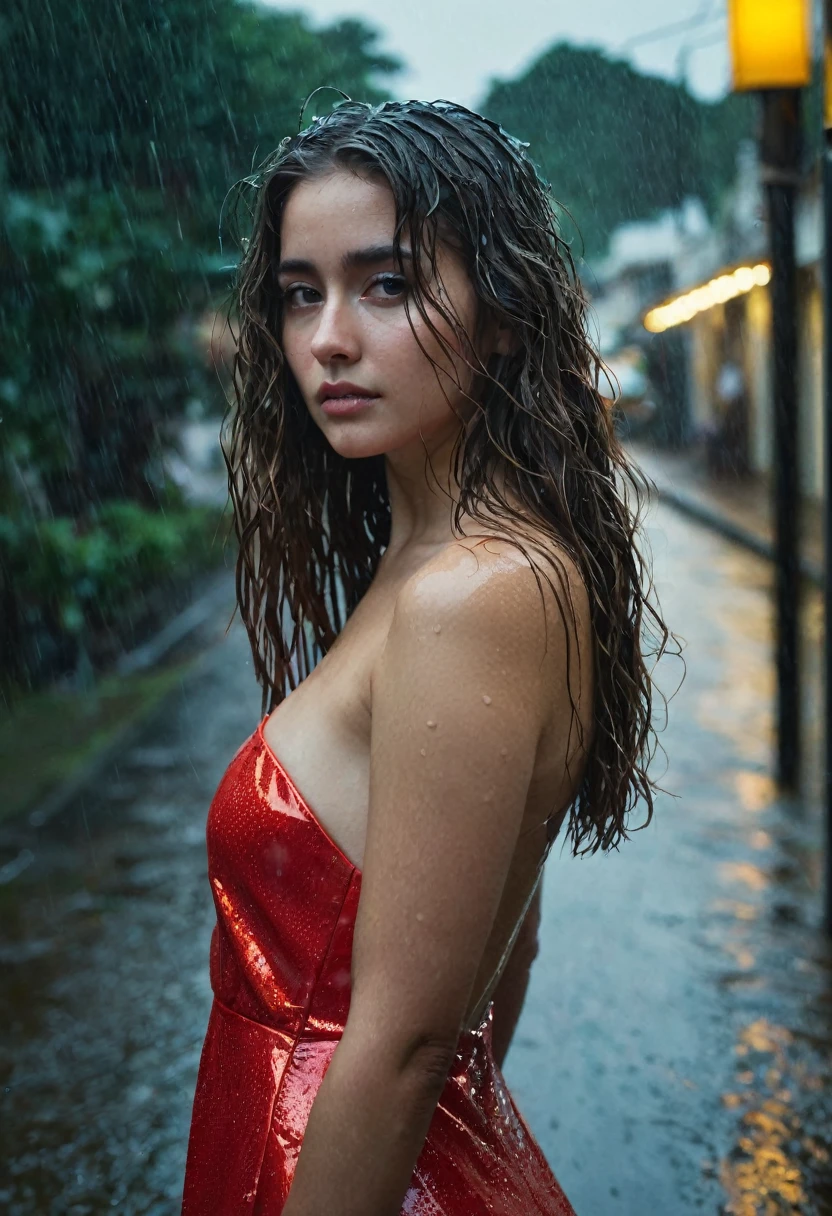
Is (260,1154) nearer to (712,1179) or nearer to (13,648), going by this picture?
(712,1179)

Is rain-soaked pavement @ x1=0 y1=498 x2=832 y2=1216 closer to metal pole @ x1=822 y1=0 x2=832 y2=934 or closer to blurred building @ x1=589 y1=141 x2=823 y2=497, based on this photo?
metal pole @ x1=822 y1=0 x2=832 y2=934

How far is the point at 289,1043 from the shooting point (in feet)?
4.53

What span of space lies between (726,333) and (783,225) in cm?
2651

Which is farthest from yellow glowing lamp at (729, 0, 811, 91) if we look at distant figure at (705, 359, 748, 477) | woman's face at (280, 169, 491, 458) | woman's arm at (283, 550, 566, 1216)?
distant figure at (705, 359, 748, 477)

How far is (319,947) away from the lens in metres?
1.36

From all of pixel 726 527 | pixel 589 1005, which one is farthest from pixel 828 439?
pixel 726 527

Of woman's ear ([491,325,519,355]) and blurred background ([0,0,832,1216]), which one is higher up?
woman's ear ([491,325,519,355])

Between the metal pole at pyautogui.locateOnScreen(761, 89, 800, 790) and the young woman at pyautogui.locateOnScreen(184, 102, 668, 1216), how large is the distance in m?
4.50

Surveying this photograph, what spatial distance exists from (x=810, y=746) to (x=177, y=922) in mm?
3724

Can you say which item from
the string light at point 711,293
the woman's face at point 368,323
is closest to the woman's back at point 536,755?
the woman's face at point 368,323

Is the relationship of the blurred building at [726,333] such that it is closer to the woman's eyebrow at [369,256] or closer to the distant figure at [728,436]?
the distant figure at [728,436]

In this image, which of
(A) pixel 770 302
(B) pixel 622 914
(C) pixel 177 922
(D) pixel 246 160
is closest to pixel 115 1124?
(C) pixel 177 922

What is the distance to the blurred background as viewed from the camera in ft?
11.8

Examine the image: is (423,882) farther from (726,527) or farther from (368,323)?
(726,527)
